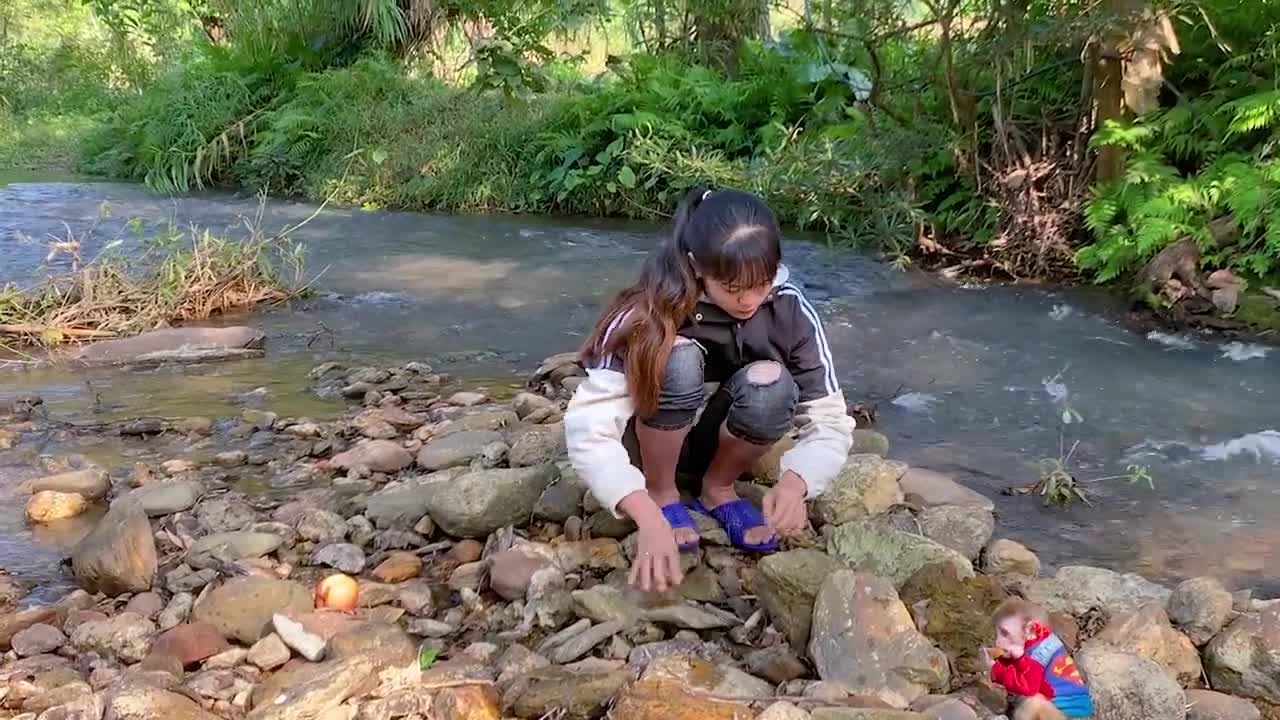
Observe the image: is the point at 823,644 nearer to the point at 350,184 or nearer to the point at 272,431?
the point at 272,431

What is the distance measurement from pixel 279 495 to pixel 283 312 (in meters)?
2.93

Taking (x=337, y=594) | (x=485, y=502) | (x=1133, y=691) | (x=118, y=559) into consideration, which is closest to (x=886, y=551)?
(x=1133, y=691)

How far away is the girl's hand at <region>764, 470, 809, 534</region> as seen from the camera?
7.73 feet

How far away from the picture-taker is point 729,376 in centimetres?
260

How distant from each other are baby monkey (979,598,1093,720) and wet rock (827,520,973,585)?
1.14ft

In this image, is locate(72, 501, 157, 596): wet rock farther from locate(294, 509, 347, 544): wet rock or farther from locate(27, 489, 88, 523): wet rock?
locate(27, 489, 88, 523): wet rock

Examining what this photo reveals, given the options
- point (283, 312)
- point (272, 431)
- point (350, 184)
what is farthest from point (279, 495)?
point (350, 184)

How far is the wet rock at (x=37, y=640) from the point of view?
2293 mm

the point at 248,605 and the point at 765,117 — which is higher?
the point at 765,117

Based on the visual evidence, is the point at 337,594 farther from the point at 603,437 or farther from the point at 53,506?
the point at 53,506

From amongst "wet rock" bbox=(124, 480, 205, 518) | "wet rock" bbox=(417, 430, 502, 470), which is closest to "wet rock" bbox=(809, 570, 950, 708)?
"wet rock" bbox=(417, 430, 502, 470)

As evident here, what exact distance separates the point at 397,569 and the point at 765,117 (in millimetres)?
7972

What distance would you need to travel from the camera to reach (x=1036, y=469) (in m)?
3.67

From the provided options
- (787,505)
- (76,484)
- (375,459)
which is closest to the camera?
(787,505)
